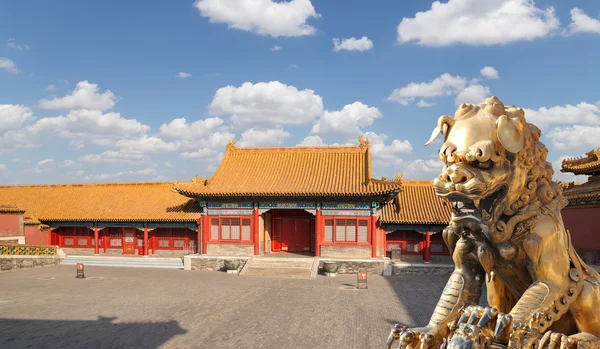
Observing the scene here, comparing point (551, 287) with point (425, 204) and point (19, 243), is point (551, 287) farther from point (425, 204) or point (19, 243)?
point (19, 243)

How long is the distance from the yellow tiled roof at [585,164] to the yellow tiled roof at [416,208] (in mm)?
5655

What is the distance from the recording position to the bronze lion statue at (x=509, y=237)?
289 cm

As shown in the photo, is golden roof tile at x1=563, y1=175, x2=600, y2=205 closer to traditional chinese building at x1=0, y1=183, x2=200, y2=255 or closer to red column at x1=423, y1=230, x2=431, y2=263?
red column at x1=423, y1=230, x2=431, y2=263

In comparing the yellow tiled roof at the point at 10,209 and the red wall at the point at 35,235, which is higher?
the yellow tiled roof at the point at 10,209

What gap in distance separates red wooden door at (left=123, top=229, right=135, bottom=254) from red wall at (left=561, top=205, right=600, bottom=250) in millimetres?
23308

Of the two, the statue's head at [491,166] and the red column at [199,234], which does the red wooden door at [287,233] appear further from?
the statue's head at [491,166]

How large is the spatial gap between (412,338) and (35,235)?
29.7 metres

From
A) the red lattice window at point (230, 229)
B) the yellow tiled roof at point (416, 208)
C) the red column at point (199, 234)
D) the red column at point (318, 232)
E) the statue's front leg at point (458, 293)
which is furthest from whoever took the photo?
the red column at point (199, 234)

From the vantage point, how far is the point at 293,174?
25.5 m

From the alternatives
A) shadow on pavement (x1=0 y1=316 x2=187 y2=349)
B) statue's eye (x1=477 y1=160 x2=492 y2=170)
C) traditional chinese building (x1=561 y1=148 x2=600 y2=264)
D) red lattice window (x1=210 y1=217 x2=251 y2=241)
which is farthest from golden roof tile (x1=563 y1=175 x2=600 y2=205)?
statue's eye (x1=477 y1=160 x2=492 y2=170)

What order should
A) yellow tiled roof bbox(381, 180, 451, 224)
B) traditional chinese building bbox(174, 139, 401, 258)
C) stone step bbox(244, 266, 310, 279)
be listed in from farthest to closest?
traditional chinese building bbox(174, 139, 401, 258) → yellow tiled roof bbox(381, 180, 451, 224) → stone step bbox(244, 266, 310, 279)

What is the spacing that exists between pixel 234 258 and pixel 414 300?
10821mm

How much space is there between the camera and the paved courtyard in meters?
11.3

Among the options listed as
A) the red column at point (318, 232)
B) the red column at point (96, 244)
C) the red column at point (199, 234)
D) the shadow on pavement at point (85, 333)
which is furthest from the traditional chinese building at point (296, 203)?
the shadow on pavement at point (85, 333)
